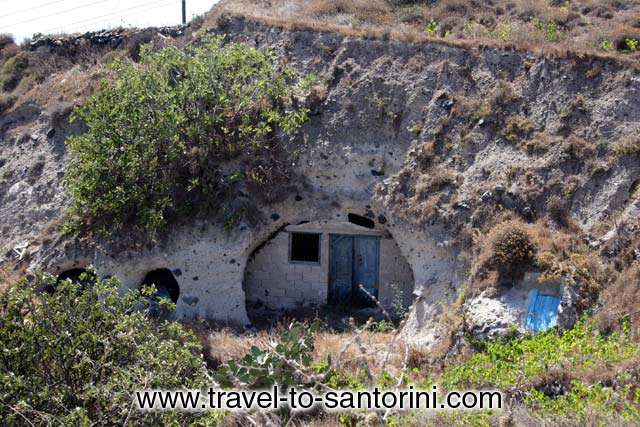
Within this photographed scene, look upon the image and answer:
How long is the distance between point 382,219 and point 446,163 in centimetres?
200

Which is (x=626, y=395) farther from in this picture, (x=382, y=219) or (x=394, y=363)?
(x=382, y=219)

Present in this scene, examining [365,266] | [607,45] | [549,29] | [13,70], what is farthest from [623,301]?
[13,70]

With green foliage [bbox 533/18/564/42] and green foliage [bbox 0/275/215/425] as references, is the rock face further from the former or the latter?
green foliage [bbox 533/18/564/42]

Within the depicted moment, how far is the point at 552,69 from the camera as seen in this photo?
1753 cm

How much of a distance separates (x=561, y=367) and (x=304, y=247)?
8.25 meters

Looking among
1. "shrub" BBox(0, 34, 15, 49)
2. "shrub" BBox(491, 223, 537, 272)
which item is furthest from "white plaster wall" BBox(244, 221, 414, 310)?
"shrub" BBox(0, 34, 15, 49)

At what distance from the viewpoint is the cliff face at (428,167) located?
1555 centimetres

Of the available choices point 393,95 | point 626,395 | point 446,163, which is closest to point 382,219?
point 446,163

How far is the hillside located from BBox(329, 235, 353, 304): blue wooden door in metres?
0.13

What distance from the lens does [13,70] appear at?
84.6 ft

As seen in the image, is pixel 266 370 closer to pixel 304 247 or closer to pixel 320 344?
pixel 320 344

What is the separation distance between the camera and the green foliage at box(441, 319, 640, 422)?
10.4m

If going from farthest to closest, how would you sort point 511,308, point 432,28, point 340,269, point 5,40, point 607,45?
point 5,40
point 432,28
point 340,269
point 607,45
point 511,308

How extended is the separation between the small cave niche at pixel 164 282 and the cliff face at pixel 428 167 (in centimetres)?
Answer: 55
